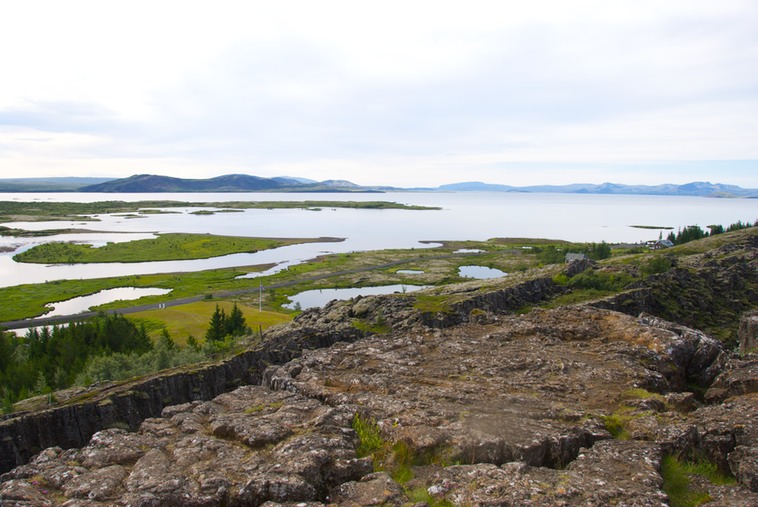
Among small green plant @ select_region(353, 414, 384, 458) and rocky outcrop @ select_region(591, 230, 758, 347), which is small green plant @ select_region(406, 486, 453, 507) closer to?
small green plant @ select_region(353, 414, 384, 458)

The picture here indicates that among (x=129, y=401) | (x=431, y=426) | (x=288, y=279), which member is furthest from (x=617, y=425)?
(x=288, y=279)

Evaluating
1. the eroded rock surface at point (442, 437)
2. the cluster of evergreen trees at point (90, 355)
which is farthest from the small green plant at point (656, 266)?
the cluster of evergreen trees at point (90, 355)

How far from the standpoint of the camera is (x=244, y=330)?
58406 millimetres

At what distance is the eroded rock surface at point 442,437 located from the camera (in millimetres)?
12547

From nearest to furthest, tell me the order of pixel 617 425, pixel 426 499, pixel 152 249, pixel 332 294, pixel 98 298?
pixel 426 499, pixel 617 425, pixel 98 298, pixel 332 294, pixel 152 249

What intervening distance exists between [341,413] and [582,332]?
685 inches

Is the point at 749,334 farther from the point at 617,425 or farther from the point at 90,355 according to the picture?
the point at 90,355

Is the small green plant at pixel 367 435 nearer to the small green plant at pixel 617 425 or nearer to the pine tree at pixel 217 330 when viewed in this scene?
the small green plant at pixel 617 425

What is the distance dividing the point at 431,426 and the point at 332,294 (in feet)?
272

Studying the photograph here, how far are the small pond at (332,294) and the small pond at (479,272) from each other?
2258 centimetres

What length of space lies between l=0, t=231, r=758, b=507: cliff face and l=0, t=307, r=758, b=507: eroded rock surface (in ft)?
0.20

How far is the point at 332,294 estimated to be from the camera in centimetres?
9838

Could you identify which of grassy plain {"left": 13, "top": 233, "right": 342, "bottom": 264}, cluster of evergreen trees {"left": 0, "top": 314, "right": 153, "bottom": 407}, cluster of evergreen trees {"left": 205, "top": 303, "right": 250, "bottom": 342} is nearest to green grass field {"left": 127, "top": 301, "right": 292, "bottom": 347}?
cluster of evergreen trees {"left": 205, "top": 303, "right": 250, "bottom": 342}

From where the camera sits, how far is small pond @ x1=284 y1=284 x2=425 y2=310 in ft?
297
